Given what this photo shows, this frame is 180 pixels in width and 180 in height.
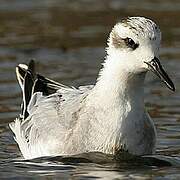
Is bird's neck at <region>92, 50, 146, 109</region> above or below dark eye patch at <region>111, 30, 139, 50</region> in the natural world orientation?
below

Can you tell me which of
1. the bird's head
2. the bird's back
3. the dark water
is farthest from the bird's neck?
the dark water

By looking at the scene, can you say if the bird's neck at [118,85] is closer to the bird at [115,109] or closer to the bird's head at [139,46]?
the bird at [115,109]

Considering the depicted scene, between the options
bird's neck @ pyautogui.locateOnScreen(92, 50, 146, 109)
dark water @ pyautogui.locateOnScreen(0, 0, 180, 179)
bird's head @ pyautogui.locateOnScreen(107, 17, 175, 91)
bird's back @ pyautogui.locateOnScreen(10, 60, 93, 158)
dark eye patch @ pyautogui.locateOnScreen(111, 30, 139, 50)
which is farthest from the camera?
bird's back @ pyautogui.locateOnScreen(10, 60, 93, 158)

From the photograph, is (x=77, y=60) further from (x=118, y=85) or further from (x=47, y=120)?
(x=118, y=85)

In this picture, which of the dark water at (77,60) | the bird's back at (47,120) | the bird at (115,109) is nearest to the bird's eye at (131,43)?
the bird at (115,109)

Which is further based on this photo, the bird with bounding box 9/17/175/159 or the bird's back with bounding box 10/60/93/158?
the bird's back with bounding box 10/60/93/158

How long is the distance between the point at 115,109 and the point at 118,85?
0.31m

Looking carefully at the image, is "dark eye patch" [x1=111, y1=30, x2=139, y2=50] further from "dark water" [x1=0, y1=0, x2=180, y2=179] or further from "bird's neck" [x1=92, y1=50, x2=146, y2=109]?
"dark water" [x1=0, y1=0, x2=180, y2=179]

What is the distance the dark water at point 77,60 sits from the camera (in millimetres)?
11039

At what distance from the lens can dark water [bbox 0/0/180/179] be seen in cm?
1104

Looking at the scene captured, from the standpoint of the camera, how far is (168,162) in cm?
1131

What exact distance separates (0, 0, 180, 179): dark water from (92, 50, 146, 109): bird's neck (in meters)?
0.69

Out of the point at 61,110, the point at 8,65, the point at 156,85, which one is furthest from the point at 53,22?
the point at 61,110

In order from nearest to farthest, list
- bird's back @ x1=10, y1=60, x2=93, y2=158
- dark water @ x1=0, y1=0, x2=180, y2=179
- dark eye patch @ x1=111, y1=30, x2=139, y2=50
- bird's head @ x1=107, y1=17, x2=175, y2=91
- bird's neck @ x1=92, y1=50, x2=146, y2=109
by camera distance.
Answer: bird's head @ x1=107, y1=17, x2=175, y2=91
dark eye patch @ x1=111, y1=30, x2=139, y2=50
bird's neck @ x1=92, y1=50, x2=146, y2=109
dark water @ x1=0, y1=0, x2=180, y2=179
bird's back @ x1=10, y1=60, x2=93, y2=158
